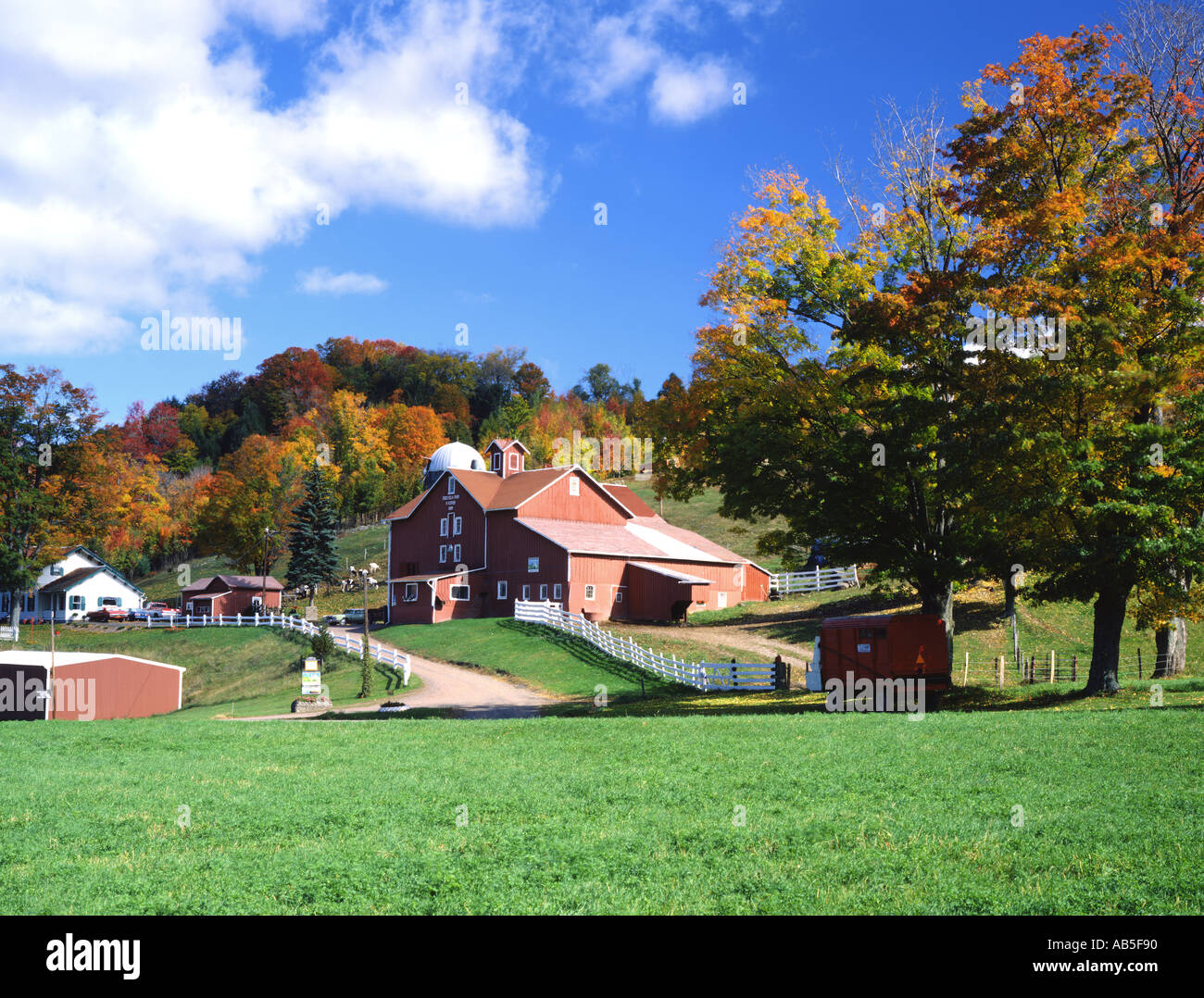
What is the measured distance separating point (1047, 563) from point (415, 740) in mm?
14325

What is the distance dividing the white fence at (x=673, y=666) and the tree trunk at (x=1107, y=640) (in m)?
11.1

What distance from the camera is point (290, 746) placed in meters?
19.8

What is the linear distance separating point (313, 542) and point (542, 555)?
93.8ft

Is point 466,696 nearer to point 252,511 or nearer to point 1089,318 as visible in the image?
point 1089,318

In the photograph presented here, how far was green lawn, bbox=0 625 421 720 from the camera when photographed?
3878 cm

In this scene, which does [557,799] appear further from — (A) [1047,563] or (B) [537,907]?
(A) [1047,563]

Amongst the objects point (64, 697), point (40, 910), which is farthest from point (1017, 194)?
point (64, 697)

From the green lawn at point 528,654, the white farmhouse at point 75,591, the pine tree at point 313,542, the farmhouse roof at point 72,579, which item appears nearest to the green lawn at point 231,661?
the green lawn at point 528,654

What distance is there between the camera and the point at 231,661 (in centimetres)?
5050

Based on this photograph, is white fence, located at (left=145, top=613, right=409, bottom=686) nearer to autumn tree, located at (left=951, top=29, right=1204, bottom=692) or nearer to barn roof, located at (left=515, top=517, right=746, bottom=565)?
barn roof, located at (left=515, top=517, right=746, bottom=565)

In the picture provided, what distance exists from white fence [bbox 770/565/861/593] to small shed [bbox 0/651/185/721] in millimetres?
34680

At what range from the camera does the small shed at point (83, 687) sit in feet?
112

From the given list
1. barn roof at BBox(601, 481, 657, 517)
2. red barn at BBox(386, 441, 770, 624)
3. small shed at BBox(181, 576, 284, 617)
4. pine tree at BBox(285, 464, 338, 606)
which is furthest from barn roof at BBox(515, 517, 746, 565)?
small shed at BBox(181, 576, 284, 617)

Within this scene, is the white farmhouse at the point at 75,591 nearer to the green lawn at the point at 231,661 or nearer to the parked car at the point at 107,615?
the parked car at the point at 107,615
